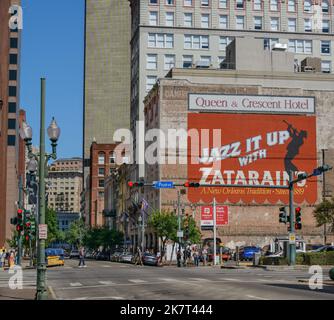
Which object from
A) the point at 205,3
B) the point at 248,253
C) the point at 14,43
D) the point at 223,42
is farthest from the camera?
the point at 14,43

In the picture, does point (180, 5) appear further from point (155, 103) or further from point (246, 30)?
point (155, 103)

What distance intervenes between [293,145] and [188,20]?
32537mm

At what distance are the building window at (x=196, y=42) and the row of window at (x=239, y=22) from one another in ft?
6.19

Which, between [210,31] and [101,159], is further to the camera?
[101,159]

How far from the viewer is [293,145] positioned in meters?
94.3

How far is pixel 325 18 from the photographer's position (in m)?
119

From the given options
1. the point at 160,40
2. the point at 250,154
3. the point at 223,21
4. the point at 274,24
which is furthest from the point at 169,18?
the point at 250,154

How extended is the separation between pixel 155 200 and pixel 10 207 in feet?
177

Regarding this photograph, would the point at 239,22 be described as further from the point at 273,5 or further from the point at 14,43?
the point at 14,43

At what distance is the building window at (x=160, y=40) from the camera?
11369cm

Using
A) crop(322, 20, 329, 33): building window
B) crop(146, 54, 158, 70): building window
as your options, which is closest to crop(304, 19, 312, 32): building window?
crop(322, 20, 329, 33): building window

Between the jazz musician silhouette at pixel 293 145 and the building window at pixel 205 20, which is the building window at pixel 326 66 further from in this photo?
the jazz musician silhouette at pixel 293 145

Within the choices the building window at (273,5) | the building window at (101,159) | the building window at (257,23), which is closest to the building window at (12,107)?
the building window at (101,159)
